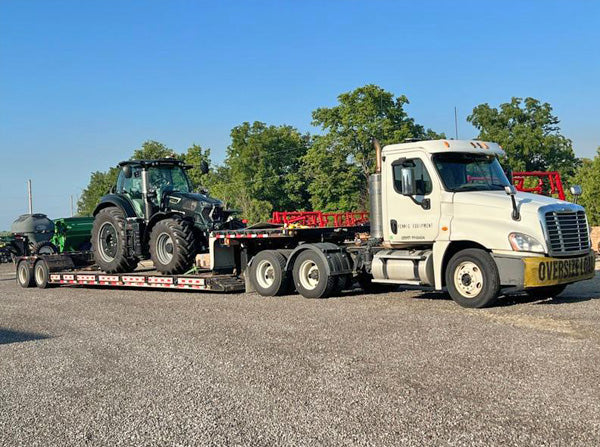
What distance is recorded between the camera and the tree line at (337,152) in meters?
55.4

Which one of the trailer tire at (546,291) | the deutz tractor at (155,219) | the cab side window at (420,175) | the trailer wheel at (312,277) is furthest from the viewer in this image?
the deutz tractor at (155,219)

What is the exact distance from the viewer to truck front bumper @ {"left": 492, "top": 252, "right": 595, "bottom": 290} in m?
9.60

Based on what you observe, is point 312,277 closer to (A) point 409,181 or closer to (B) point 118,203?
(A) point 409,181

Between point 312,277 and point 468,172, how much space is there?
11.7 feet

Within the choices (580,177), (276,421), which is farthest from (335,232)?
(580,177)

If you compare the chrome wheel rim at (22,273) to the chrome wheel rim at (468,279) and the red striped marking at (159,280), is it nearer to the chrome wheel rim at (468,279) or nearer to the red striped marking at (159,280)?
the red striped marking at (159,280)

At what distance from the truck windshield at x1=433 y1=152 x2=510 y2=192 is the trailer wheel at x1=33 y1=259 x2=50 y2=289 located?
11211 millimetres

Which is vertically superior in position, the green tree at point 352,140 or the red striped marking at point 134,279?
the green tree at point 352,140

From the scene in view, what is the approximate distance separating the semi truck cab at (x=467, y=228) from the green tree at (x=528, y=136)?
5177 cm

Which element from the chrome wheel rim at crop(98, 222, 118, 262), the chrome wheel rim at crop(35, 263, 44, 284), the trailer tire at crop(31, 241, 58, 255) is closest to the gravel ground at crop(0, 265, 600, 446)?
the chrome wheel rim at crop(98, 222, 118, 262)

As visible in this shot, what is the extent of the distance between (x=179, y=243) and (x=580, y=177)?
35.6m

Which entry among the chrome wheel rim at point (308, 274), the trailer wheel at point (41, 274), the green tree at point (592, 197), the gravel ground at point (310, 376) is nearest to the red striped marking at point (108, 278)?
the trailer wheel at point (41, 274)

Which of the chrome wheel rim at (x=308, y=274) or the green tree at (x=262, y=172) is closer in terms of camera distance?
the chrome wheel rim at (x=308, y=274)

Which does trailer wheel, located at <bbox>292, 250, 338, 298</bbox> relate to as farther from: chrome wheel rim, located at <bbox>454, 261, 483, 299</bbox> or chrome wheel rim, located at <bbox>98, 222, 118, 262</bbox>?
chrome wheel rim, located at <bbox>98, 222, 118, 262</bbox>
